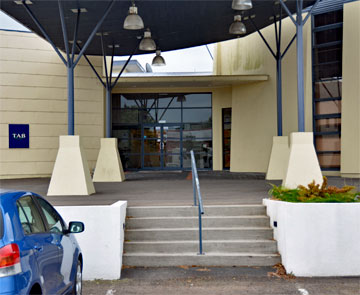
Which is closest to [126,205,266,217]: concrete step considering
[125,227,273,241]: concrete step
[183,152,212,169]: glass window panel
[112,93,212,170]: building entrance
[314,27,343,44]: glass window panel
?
[125,227,273,241]: concrete step

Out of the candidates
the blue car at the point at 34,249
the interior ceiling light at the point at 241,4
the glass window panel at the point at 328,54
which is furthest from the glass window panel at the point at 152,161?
the blue car at the point at 34,249

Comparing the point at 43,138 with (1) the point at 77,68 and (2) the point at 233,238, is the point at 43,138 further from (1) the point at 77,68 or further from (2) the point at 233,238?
(2) the point at 233,238

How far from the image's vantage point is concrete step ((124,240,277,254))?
7.73 m

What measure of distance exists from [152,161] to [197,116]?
3310mm

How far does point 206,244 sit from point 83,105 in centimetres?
1464

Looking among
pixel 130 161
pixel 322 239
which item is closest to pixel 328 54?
pixel 130 161

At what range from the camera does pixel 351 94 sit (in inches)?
674

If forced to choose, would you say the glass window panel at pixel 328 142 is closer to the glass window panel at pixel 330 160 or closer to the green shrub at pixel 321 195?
the glass window panel at pixel 330 160

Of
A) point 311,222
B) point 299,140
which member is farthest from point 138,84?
point 311,222

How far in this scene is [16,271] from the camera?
3547 millimetres

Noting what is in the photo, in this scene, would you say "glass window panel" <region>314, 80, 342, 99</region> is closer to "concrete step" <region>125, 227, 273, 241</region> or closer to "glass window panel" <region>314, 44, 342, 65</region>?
"glass window panel" <region>314, 44, 342, 65</region>

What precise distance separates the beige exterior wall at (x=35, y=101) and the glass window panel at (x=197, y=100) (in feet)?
17.1

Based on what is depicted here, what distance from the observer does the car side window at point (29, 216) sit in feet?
13.6

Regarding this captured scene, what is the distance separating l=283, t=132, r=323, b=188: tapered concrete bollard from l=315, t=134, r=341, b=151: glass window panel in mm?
7602
